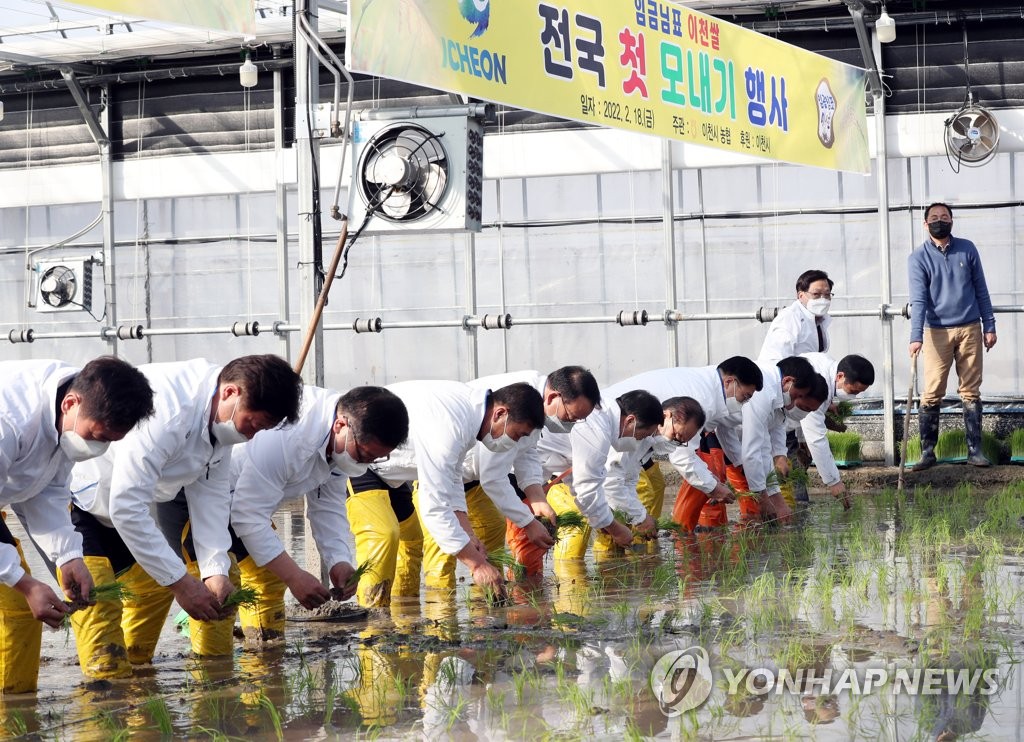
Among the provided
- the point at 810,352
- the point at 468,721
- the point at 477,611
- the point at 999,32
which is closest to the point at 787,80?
the point at 810,352

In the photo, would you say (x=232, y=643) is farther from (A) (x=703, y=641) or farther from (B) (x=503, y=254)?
(B) (x=503, y=254)

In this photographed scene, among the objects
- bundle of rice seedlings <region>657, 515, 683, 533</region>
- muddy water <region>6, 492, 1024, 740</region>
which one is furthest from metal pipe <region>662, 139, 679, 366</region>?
muddy water <region>6, 492, 1024, 740</region>

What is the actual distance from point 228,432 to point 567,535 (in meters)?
3.60

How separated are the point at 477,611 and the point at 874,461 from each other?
7061 millimetres

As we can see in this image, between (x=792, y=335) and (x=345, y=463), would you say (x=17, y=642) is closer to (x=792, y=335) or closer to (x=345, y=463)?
(x=345, y=463)

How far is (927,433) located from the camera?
11.7 meters

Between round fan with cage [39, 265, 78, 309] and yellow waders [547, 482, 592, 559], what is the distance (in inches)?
316

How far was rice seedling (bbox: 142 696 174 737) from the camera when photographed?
13.6 ft

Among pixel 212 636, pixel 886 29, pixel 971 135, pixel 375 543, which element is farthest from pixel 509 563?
pixel 971 135

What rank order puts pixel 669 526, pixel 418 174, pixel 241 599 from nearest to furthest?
pixel 241 599 → pixel 669 526 → pixel 418 174

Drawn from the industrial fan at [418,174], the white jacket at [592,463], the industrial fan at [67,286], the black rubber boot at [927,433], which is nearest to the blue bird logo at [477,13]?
the industrial fan at [418,174]

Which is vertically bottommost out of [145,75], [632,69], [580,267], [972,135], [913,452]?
[913,452]

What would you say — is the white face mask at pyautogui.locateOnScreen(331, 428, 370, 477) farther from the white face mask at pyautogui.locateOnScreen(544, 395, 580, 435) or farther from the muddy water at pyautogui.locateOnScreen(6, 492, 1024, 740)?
the white face mask at pyautogui.locateOnScreen(544, 395, 580, 435)

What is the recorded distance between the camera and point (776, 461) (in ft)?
31.8
